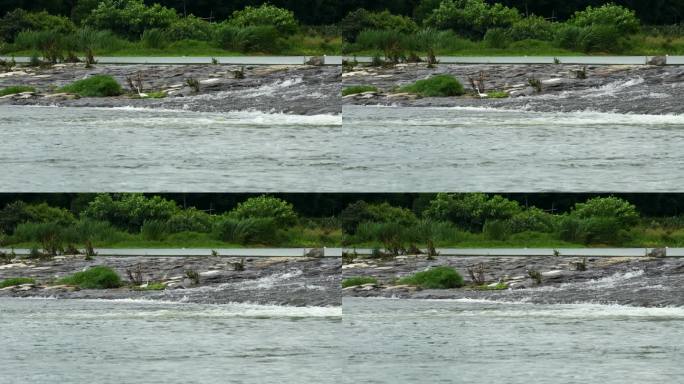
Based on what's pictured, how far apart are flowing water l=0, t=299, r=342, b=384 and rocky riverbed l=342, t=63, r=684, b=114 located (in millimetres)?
2132

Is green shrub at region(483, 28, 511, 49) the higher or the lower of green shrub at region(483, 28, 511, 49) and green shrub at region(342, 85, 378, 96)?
the higher

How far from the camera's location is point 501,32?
17.8 metres

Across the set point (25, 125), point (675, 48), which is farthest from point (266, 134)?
point (675, 48)

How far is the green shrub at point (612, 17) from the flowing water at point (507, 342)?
261 centimetres

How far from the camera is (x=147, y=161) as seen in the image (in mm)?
17344

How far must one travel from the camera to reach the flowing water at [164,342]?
1670 centimetres

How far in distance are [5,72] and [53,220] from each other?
1451 millimetres

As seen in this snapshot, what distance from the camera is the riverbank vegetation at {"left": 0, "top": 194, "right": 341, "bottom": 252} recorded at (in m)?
17.8

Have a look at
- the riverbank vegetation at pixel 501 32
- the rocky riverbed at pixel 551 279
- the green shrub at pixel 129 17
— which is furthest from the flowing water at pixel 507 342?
the green shrub at pixel 129 17

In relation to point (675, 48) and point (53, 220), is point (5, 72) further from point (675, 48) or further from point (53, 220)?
point (675, 48)

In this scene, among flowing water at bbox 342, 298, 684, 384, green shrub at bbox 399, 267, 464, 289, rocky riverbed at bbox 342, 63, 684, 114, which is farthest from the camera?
green shrub at bbox 399, 267, 464, 289

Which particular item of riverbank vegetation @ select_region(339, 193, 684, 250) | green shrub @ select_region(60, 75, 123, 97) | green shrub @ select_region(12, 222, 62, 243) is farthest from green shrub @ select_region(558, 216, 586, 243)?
green shrub @ select_region(12, 222, 62, 243)

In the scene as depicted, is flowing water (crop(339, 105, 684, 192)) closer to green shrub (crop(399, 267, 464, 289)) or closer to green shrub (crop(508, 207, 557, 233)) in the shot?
green shrub (crop(508, 207, 557, 233))

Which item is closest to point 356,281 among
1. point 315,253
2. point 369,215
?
point 315,253
